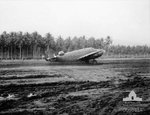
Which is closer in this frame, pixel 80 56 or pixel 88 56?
pixel 80 56

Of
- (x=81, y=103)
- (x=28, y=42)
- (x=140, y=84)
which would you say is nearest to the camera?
(x=81, y=103)

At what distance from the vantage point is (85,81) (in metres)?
5.90

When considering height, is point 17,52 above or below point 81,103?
above

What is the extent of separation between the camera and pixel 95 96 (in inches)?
173

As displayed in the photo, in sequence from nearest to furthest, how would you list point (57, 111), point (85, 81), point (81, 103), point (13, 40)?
1. point (57, 111)
2. point (81, 103)
3. point (85, 81)
4. point (13, 40)

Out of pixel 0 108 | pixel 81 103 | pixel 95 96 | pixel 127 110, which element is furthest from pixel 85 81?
pixel 0 108

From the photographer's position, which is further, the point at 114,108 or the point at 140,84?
the point at 140,84

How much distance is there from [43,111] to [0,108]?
81 cm

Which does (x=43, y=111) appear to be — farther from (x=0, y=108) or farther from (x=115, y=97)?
(x=115, y=97)

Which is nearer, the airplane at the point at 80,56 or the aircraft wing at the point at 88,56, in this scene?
the airplane at the point at 80,56

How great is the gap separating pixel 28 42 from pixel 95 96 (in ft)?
14.1

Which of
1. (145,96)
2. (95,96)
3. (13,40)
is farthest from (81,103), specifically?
(13,40)

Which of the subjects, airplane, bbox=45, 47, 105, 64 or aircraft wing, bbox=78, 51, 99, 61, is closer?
airplane, bbox=45, 47, 105, 64

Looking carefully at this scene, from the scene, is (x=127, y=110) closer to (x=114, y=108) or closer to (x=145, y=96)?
(x=114, y=108)
